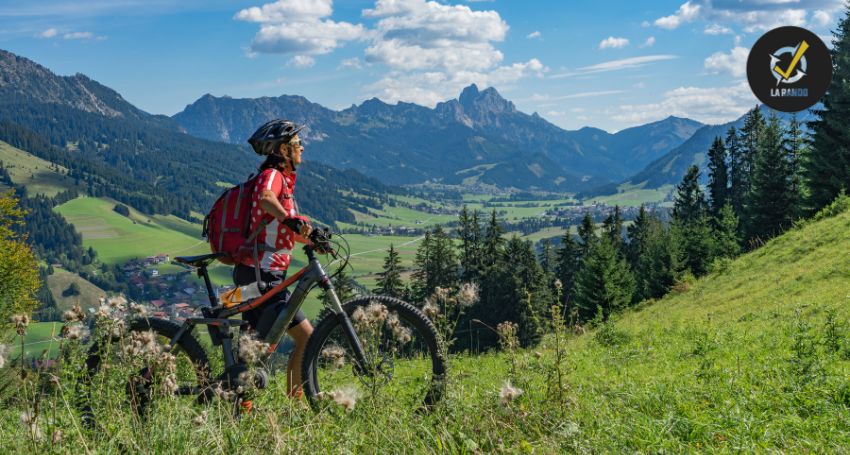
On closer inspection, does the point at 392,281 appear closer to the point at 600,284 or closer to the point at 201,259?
the point at 600,284

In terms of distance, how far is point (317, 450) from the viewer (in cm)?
396

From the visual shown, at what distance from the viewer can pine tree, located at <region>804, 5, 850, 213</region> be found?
35531 millimetres

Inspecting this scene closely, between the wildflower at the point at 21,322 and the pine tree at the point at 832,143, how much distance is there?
38.6 meters

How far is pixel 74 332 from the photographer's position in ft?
13.8

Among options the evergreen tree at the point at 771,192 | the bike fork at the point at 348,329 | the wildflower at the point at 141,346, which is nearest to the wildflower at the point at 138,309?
the wildflower at the point at 141,346

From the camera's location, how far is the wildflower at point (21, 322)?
404 cm

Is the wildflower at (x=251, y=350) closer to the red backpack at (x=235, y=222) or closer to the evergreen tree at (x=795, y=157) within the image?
the red backpack at (x=235, y=222)

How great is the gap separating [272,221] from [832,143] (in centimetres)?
4158

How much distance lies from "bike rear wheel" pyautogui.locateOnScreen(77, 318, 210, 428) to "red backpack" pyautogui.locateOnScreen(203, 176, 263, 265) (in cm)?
98

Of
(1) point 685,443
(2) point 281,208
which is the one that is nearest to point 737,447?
(1) point 685,443

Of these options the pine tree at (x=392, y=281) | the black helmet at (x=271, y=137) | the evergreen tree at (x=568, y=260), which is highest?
the black helmet at (x=271, y=137)

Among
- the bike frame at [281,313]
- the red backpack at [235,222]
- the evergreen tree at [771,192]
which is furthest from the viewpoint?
the evergreen tree at [771,192]

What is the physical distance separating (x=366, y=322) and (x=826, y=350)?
578 centimetres

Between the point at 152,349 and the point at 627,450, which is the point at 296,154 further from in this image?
the point at 627,450
